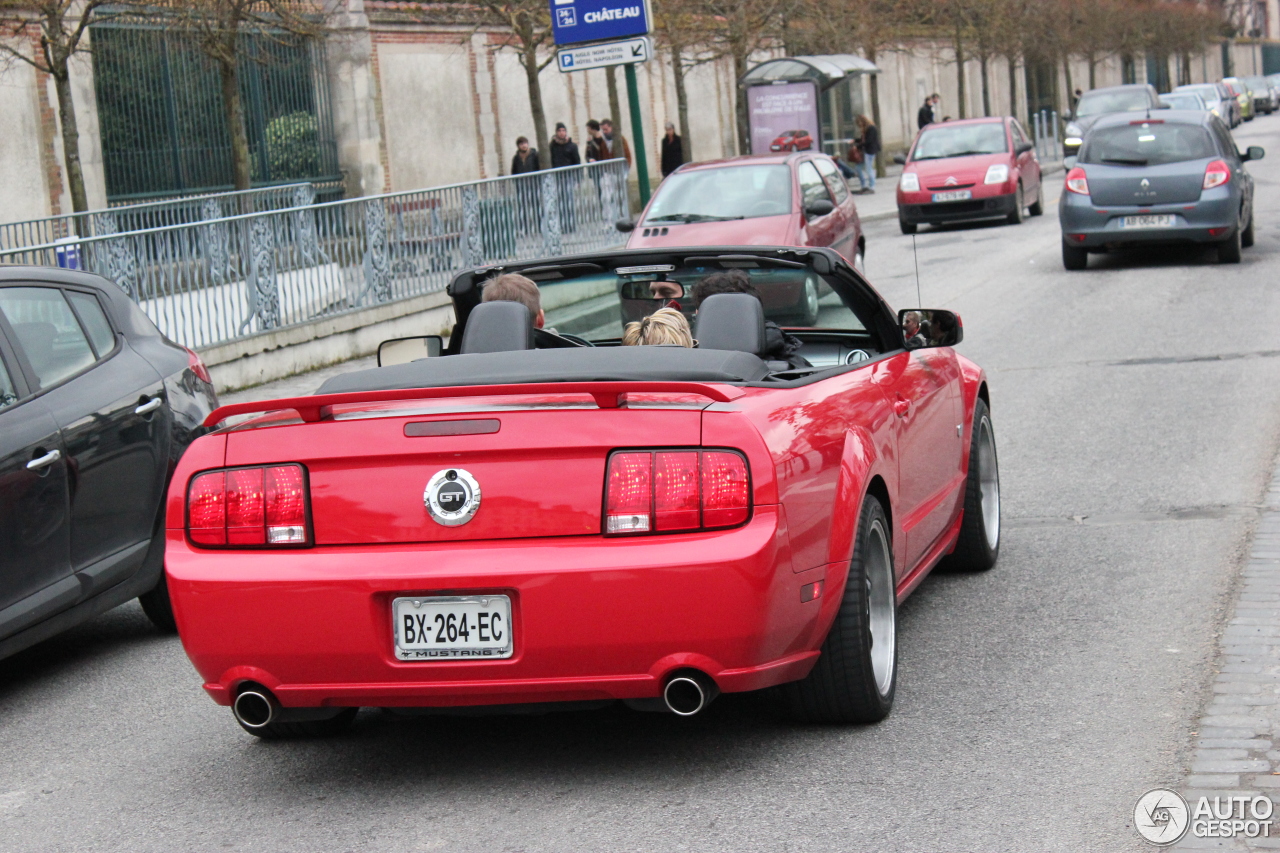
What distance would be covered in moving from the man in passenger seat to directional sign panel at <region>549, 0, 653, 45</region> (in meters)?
16.3

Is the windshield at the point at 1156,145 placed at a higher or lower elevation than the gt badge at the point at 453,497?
higher

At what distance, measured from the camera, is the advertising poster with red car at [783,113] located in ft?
113

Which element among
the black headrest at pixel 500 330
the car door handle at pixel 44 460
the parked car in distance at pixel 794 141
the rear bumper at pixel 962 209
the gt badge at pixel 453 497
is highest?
the parked car in distance at pixel 794 141

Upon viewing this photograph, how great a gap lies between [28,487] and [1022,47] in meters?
54.8

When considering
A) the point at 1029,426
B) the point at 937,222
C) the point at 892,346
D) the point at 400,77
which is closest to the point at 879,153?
the point at 400,77

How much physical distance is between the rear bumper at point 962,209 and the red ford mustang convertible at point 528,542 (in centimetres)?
2119

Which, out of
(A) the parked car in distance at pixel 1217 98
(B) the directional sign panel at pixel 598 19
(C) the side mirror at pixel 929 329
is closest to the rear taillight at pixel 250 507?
(C) the side mirror at pixel 929 329

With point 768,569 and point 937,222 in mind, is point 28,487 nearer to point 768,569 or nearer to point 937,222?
point 768,569

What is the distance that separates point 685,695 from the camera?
4254 mm

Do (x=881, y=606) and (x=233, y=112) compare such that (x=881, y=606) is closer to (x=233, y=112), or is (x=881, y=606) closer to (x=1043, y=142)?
(x=233, y=112)

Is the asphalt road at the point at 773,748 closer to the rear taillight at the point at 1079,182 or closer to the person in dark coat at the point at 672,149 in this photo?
the rear taillight at the point at 1079,182

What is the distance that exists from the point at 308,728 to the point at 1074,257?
1480 centimetres

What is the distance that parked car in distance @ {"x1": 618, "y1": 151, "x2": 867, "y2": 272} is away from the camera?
16.3 meters

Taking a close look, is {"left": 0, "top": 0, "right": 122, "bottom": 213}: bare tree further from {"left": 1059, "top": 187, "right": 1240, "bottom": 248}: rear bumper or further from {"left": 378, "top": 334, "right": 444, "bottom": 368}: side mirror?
{"left": 378, "top": 334, "right": 444, "bottom": 368}: side mirror
